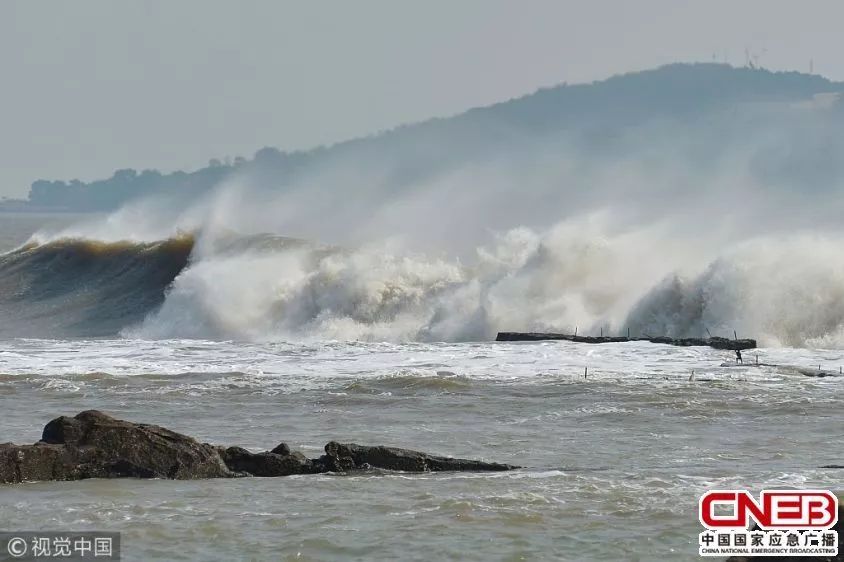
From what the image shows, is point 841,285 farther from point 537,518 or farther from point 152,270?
point 152,270

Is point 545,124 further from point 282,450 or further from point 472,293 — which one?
point 282,450

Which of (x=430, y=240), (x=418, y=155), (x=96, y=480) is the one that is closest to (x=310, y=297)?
(x=430, y=240)

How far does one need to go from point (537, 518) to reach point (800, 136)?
71.7 meters

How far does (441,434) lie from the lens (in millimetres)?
14797

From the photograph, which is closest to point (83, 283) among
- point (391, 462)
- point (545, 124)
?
point (391, 462)

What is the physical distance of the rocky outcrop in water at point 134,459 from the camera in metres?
11.7

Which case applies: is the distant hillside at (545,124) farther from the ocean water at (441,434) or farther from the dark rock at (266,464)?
the dark rock at (266,464)

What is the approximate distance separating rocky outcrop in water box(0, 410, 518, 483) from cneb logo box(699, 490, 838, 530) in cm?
245

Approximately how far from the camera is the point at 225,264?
35688 mm

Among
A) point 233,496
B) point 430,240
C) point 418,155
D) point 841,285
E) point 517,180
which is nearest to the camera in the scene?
point 233,496

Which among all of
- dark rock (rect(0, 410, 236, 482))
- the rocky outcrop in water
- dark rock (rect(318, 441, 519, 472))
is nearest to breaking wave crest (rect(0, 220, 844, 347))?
dark rock (rect(318, 441, 519, 472))

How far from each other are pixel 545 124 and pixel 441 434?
81760 millimetres

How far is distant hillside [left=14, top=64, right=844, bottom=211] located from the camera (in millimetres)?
58722

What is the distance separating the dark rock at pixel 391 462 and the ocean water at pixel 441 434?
0.25 m
